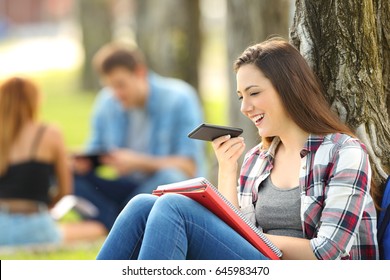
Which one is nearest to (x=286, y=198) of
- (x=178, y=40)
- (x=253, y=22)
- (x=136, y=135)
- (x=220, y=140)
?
(x=220, y=140)

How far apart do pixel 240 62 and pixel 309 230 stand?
815 mm

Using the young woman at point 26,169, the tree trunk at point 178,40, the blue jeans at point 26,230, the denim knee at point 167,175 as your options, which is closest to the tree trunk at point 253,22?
the denim knee at point 167,175

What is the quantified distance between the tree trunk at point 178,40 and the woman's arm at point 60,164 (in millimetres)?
4547

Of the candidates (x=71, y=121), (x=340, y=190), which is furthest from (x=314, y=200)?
(x=71, y=121)

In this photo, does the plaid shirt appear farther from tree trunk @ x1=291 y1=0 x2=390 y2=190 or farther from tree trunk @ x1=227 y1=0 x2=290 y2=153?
tree trunk @ x1=227 y1=0 x2=290 y2=153

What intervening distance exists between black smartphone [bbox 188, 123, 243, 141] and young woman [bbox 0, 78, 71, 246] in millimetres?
3219

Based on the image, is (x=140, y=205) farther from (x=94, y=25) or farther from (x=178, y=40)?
(x=94, y=25)

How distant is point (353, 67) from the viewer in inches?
179

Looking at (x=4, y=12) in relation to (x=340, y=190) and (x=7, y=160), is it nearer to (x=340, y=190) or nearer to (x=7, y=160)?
(x=7, y=160)

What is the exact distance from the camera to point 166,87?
8.30m

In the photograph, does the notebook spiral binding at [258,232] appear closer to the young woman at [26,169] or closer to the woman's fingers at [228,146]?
the woman's fingers at [228,146]

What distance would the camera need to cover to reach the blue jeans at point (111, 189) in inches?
320

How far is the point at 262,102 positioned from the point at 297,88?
0.54 feet

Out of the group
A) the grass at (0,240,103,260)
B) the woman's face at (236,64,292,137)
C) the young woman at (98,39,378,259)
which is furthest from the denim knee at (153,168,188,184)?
the woman's face at (236,64,292,137)
